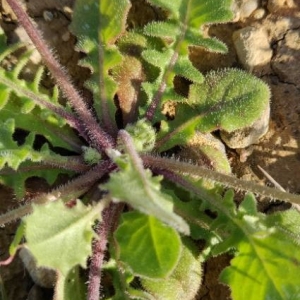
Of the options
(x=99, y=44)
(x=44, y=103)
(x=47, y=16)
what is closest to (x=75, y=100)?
(x=44, y=103)

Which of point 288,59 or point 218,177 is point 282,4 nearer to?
point 288,59

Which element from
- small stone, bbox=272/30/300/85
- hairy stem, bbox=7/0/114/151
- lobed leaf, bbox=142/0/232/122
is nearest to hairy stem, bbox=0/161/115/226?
hairy stem, bbox=7/0/114/151

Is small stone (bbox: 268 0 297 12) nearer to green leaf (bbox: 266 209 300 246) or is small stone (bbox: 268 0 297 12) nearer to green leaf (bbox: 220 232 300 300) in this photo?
green leaf (bbox: 266 209 300 246)

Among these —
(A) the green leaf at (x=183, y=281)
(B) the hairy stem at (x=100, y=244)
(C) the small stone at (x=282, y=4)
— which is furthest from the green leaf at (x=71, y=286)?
(C) the small stone at (x=282, y=4)

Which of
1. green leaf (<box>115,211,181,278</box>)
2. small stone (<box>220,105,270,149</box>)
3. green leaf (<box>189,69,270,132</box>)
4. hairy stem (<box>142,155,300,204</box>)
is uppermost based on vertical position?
green leaf (<box>189,69,270,132</box>)

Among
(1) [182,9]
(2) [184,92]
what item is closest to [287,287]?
(2) [184,92]

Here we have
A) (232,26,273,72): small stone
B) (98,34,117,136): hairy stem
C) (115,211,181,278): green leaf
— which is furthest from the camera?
(232,26,273,72): small stone
